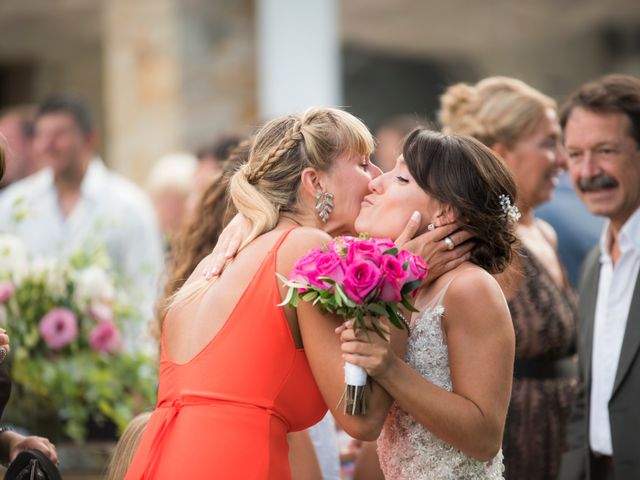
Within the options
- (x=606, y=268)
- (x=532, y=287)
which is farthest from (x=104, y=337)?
(x=606, y=268)

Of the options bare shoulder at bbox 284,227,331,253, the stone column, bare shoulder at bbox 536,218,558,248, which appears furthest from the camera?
the stone column

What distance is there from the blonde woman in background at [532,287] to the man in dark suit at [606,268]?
249 mm

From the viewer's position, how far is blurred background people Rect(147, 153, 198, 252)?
861 cm

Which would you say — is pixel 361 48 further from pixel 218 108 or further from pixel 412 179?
pixel 412 179

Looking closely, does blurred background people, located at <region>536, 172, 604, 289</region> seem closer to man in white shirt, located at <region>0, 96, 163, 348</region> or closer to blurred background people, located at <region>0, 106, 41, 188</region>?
man in white shirt, located at <region>0, 96, 163, 348</region>

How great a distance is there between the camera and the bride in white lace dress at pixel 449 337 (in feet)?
10.5

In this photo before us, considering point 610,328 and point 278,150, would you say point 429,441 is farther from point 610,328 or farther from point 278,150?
point 610,328

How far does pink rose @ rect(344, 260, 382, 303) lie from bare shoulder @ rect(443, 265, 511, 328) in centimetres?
45

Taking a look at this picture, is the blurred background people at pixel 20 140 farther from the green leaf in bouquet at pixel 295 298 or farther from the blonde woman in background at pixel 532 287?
the green leaf in bouquet at pixel 295 298

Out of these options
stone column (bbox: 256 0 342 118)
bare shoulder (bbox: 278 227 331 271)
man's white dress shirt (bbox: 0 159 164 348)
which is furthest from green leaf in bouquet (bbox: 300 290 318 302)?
stone column (bbox: 256 0 342 118)

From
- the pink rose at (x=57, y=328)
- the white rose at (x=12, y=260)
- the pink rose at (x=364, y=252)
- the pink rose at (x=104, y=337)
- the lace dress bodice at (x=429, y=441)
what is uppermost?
the pink rose at (x=364, y=252)

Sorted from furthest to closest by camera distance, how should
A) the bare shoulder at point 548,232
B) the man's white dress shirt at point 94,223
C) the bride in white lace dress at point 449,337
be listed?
the man's white dress shirt at point 94,223
the bare shoulder at point 548,232
the bride in white lace dress at point 449,337

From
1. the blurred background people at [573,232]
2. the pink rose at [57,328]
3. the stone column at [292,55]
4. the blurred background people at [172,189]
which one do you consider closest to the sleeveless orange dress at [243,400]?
the pink rose at [57,328]

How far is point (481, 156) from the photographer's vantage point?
3.46 m
